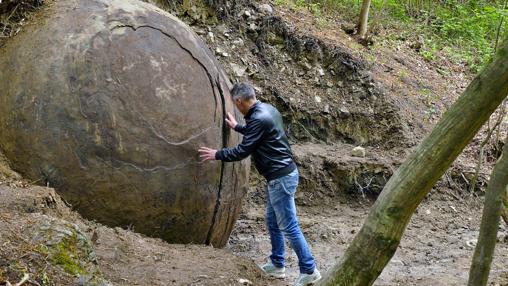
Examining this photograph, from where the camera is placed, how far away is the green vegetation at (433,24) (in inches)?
530

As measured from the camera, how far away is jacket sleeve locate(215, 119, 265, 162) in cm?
521

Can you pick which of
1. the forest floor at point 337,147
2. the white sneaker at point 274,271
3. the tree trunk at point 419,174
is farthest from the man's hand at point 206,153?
the tree trunk at point 419,174

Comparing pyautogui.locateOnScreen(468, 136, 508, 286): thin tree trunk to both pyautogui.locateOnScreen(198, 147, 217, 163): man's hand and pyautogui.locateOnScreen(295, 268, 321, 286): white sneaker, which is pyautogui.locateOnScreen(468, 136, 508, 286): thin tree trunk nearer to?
pyautogui.locateOnScreen(198, 147, 217, 163): man's hand

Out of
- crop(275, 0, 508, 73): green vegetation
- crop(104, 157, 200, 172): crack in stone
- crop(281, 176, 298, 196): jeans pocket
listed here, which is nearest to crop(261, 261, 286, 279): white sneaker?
crop(281, 176, 298, 196): jeans pocket

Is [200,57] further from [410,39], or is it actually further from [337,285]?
[410,39]

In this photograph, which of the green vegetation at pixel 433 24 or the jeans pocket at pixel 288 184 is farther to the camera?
the green vegetation at pixel 433 24

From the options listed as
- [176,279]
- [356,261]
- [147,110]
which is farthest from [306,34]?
[356,261]

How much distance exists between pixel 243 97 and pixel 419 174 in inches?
115

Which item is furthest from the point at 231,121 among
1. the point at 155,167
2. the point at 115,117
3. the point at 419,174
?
the point at 419,174

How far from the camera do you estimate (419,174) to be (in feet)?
8.86

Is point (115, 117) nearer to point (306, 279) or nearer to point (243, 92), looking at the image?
point (243, 92)

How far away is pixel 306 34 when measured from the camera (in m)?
10.8

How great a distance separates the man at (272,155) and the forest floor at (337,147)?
40 cm

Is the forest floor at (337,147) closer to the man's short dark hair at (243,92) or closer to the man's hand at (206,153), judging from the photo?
the man's hand at (206,153)
